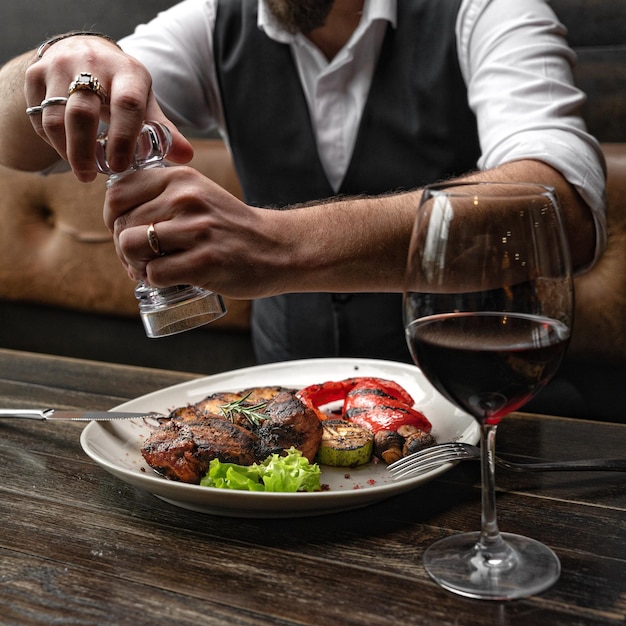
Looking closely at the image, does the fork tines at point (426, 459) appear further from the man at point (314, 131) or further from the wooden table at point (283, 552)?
the man at point (314, 131)

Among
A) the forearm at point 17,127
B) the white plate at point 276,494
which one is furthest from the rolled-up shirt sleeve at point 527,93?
the forearm at point 17,127

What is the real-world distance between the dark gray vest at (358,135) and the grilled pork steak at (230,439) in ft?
2.98

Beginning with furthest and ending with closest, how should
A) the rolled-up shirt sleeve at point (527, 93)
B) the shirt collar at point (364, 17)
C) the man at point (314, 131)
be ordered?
1. the shirt collar at point (364, 17)
2. the rolled-up shirt sleeve at point (527, 93)
3. the man at point (314, 131)

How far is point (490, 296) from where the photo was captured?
521 mm

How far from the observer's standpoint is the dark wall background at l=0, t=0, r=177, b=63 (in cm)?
272

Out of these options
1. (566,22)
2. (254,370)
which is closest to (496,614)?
(254,370)

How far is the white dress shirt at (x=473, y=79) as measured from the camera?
4.19 ft

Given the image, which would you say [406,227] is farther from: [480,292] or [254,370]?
[480,292]

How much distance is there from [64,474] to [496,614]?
50 centimetres

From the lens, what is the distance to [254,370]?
1109 mm

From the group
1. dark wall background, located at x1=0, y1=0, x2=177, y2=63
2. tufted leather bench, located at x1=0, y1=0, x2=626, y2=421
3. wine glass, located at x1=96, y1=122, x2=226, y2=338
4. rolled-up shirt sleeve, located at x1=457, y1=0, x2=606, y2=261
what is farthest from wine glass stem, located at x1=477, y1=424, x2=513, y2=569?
dark wall background, located at x1=0, y1=0, x2=177, y2=63

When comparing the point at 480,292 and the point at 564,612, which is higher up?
the point at 480,292

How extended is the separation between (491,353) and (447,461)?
0.22 metres

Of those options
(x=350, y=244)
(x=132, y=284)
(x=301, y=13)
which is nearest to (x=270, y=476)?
(x=350, y=244)
